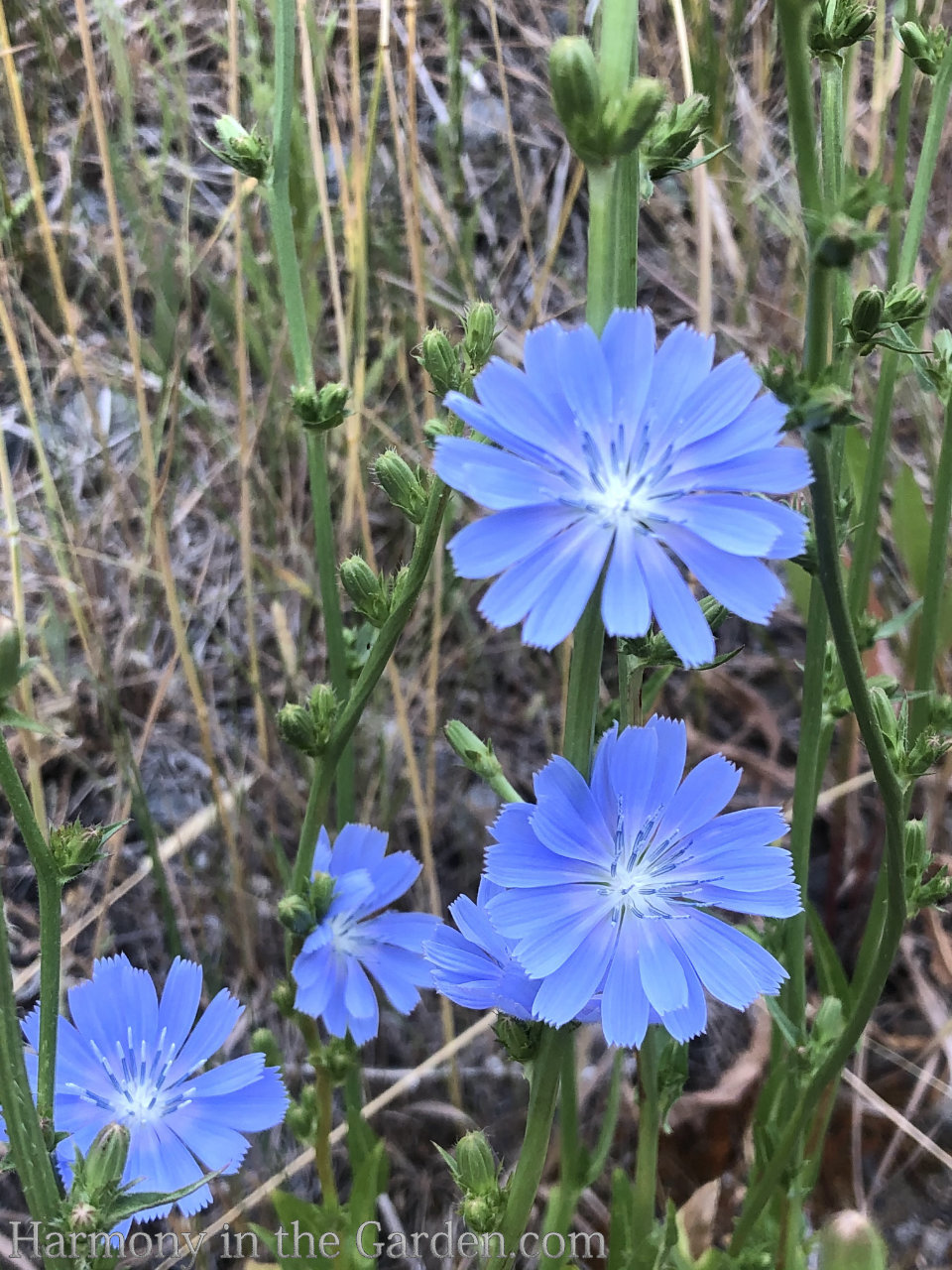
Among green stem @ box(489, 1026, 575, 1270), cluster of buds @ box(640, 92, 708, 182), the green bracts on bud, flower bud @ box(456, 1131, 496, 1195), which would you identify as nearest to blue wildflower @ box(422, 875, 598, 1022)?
green stem @ box(489, 1026, 575, 1270)

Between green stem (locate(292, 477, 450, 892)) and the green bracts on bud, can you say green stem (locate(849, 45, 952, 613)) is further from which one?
the green bracts on bud

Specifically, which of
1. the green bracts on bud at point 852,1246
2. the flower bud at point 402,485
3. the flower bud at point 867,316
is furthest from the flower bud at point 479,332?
the green bracts on bud at point 852,1246

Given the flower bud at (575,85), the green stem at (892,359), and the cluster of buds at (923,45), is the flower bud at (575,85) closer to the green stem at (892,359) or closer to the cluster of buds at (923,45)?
the green stem at (892,359)

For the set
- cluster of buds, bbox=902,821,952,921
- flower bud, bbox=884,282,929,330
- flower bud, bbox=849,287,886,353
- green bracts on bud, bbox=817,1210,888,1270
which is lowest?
green bracts on bud, bbox=817,1210,888,1270

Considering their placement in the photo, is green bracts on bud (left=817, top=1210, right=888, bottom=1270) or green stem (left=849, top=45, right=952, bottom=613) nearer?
green bracts on bud (left=817, top=1210, right=888, bottom=1270)

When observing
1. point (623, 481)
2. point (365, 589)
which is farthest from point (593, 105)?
point (365, 589)

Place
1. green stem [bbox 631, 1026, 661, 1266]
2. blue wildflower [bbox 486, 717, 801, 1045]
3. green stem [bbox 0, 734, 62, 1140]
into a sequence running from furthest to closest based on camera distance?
green stem [bbox 631, 1026, 661, 1266] < green stem [bbox 0, 734, 62, 1140] < blue wildflower [bbox 486, 717, 801, 1045]

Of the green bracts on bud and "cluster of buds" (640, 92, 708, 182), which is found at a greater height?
"cluster of buds" (640, 92, 708, 182)
